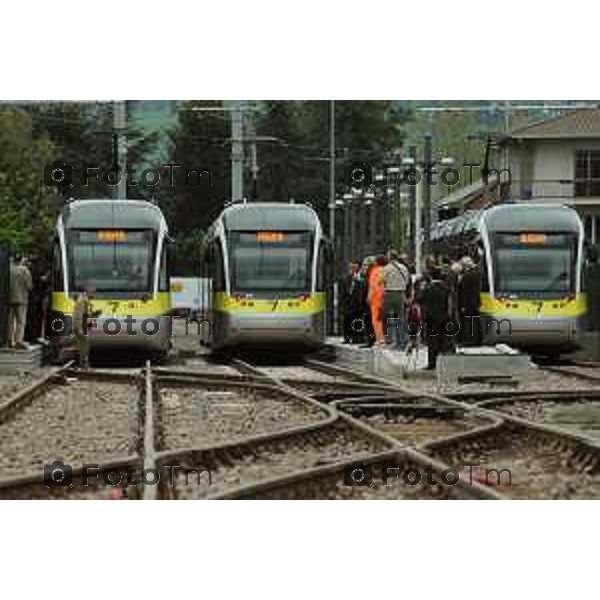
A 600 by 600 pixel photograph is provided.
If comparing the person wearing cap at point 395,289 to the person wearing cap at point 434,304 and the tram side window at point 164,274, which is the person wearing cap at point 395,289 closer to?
the person wearing cap at point 434,304

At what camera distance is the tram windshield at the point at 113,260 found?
87.1 feet

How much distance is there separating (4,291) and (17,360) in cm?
191

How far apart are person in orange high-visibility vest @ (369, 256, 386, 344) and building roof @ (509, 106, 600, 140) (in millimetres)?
3234

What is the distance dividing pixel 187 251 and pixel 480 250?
16.6ft

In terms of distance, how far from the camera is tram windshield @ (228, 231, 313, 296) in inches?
1094

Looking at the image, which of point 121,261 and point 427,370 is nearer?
point 427,370

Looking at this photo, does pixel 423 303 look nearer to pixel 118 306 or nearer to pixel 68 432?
pixel 118 306

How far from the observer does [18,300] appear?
26.0 meters

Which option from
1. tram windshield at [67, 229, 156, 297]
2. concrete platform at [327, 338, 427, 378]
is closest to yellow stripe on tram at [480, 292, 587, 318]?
concrete platform at [327, 338, 427, 378]
